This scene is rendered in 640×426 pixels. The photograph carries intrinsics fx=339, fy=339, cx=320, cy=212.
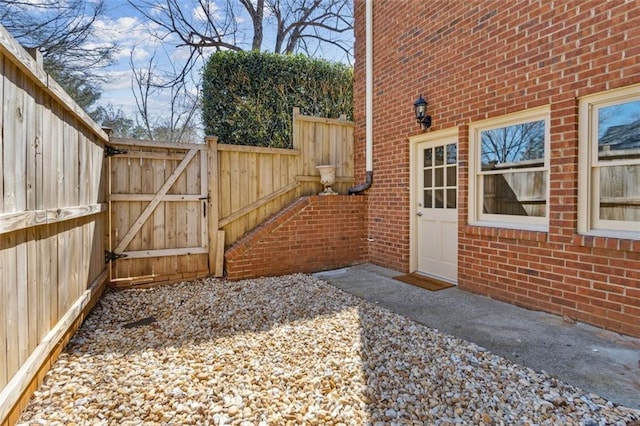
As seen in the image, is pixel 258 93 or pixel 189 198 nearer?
pixel 189 198

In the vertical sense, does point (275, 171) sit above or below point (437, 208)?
above

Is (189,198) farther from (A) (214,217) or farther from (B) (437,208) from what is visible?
(B) (437,208)

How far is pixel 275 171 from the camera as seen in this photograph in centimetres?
526

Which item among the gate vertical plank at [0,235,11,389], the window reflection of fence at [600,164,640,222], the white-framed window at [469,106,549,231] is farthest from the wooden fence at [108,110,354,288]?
the window reflection of fence at [600,164,640,222]

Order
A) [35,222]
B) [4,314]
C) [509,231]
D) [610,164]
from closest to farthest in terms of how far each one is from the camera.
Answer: [4,314] < [35,222] < [610,164] < [509,231]

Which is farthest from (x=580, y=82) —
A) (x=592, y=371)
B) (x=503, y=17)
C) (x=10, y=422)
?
(x=10, y=422)

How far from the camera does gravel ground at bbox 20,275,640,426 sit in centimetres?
186

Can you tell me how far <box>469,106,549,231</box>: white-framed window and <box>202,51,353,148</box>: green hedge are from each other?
357 centimetres

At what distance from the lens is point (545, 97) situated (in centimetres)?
330

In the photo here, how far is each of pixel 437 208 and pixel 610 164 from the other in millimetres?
2052

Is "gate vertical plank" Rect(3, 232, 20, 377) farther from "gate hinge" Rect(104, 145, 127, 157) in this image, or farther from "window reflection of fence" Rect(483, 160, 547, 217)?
"window reflection of fence" Rect(483, 160, 547, 217)

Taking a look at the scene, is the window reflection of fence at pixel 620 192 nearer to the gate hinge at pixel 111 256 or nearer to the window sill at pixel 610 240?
the window sill at pixel 610 240

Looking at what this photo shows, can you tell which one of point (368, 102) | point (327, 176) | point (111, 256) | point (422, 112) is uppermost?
point (368, 102)

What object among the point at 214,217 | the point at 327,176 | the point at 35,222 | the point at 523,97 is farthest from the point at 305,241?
the point at 35,222
